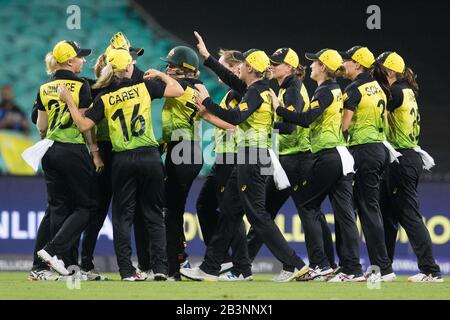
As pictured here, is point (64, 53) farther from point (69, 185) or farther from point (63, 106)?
point (69, 185)

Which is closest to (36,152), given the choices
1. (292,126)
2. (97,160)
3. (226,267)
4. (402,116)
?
(97,160)

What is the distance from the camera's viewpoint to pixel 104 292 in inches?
352

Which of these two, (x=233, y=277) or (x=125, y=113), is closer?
(x=125, y=113)

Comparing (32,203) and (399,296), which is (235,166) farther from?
(32,203)

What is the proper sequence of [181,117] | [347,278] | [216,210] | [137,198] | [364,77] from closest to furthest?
[137,198] < [347,278] < [181,117] < [364,77] < [216,210]

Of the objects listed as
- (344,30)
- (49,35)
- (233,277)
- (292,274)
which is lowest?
(233,277)

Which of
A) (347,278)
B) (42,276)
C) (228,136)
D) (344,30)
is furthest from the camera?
(344,30)

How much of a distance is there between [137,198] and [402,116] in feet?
8.92

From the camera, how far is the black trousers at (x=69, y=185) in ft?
33.2

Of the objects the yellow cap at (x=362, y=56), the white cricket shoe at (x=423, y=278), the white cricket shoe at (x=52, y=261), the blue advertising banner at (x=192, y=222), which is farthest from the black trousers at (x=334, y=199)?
the blue advertising banner at (x=192, y=222)

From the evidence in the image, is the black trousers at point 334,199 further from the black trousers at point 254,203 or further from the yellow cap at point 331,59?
the yellow cap at point 331,59

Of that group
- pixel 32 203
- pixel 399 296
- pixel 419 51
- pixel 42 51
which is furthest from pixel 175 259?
pixel 419 51

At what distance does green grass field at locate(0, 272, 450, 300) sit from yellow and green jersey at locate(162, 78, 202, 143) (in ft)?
4.59

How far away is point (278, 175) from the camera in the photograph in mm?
10609
